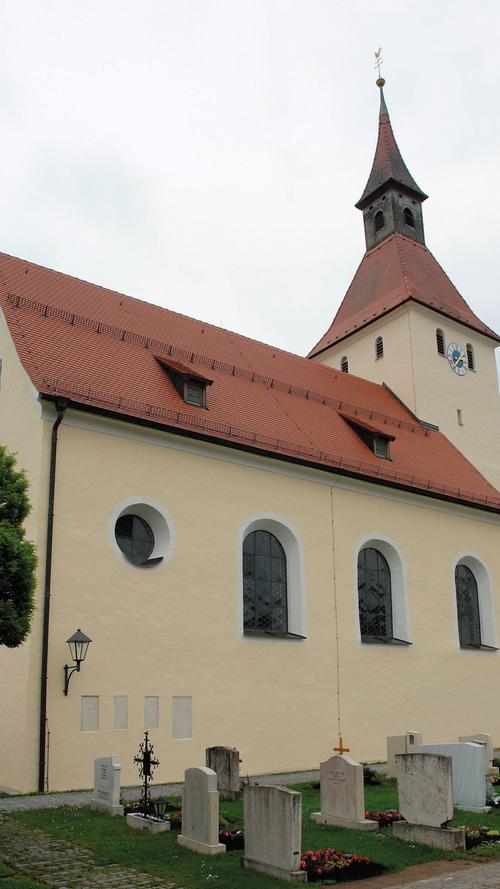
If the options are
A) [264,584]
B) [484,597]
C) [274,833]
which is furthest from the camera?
[484,597]

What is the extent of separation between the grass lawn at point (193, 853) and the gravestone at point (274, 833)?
140 mm

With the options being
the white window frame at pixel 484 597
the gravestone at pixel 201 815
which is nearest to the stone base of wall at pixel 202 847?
the gravestone at pixel 201 815

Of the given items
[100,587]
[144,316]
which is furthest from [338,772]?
[144,316]

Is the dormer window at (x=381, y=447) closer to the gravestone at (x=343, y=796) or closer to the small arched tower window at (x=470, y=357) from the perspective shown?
the small arched tower window at (x=470, y=357)

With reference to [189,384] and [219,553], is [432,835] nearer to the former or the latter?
[219,553]

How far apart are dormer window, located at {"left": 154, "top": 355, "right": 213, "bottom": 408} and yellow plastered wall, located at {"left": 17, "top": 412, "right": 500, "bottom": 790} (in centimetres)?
142

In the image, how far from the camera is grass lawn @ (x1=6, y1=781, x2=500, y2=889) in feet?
23.9

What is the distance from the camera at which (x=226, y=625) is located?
48.0ft

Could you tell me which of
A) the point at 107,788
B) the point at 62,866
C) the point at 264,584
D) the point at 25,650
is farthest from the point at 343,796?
the point at 264,584

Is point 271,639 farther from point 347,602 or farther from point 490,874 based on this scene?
point 490,874

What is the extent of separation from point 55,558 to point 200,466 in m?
3.56

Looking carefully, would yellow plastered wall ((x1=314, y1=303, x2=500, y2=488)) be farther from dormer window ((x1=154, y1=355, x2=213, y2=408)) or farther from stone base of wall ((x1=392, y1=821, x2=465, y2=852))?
stone base of wall ((x1=392, y1=821, x2=465, y2=852))

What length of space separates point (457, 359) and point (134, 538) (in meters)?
15.5

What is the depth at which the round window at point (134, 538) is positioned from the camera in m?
14.1
